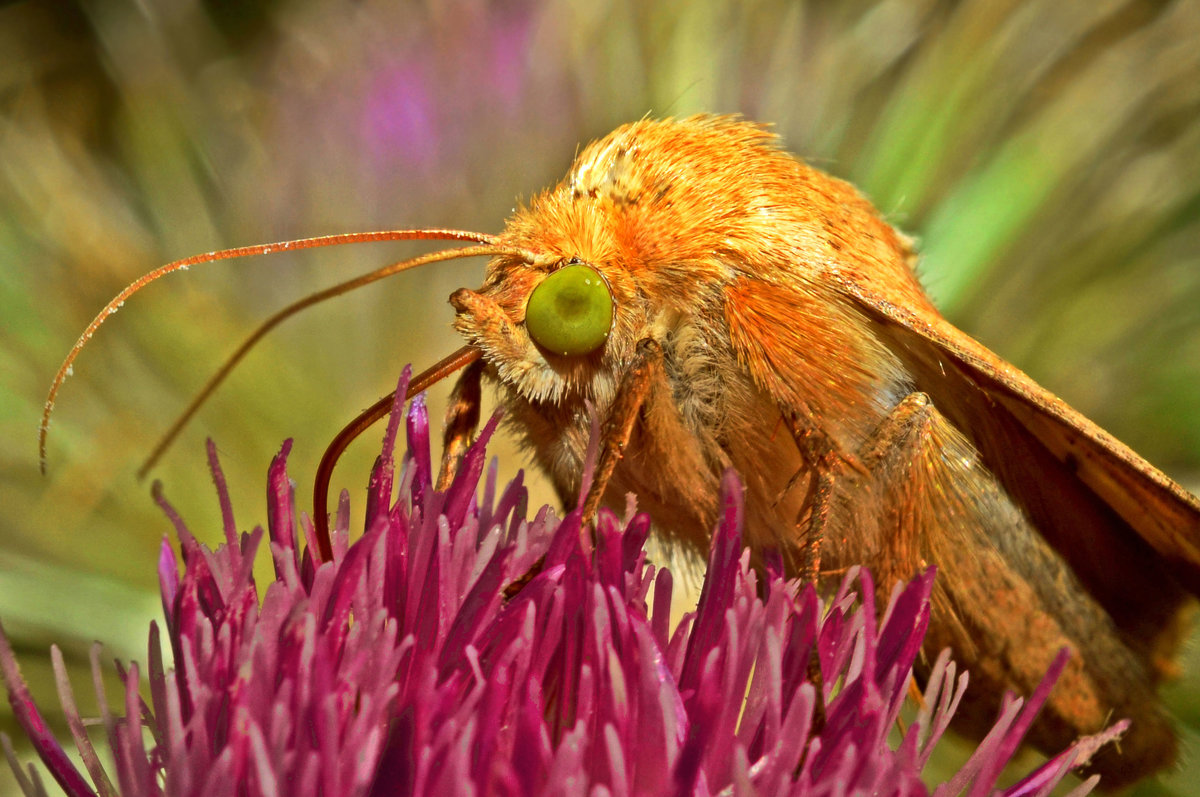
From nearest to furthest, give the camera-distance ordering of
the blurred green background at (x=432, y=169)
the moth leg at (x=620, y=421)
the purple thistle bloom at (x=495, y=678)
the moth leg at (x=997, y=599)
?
the purple thistle bloom at (x=495, y=678), the moth leg at (x=620, y=421), the moth leg at (x=997, y=599), the blurred green background at (x=432, y=169)

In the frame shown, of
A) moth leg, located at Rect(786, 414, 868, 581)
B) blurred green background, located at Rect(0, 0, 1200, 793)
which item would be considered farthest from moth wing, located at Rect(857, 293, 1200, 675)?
blurred green background, located at Rect(0, 0, 1200, 793)

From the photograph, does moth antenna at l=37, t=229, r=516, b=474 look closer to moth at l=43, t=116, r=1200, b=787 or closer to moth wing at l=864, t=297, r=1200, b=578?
moth at l=43, t=116, r=1200, b=787

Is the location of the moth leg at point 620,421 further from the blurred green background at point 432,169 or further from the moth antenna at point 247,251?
the blurred green background at point 432,169

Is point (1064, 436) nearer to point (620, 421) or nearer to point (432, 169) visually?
point (620, 421)

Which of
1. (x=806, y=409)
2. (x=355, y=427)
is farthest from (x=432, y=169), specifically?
(x=806, y=409)

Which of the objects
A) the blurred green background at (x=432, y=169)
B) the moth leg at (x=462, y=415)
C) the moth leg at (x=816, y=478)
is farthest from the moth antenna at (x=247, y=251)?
the blurred green background at (x=432, y=169)

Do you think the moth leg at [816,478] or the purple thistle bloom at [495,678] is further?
the moth leg at [816,478]
